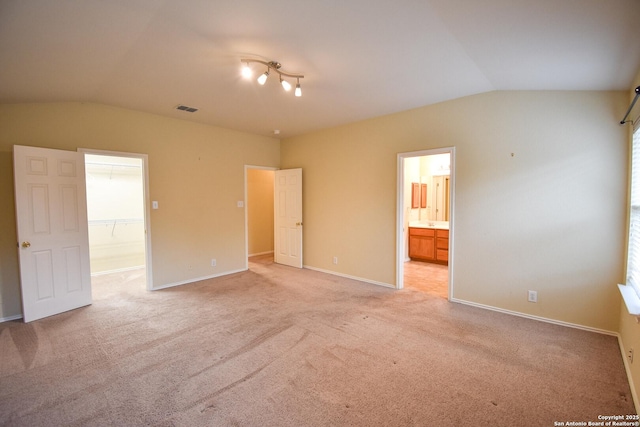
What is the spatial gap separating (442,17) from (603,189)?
8.40 ft

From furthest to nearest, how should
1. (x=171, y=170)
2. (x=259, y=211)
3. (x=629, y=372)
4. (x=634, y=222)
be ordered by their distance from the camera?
(x=259, y=211) < (x=171, y=170) < (x=634, y=222) < (x=629, y=372)

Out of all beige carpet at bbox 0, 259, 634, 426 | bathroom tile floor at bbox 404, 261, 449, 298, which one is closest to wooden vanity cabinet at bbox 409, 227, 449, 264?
bathroom tile floor at bbox 404, 261, 449, 298

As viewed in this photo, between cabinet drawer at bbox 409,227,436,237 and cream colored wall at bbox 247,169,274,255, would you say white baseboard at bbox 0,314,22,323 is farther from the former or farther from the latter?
cabinet drawer at bbox 409,227,436,237

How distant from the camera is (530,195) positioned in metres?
3.23

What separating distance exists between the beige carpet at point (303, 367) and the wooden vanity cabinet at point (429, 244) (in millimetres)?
2350

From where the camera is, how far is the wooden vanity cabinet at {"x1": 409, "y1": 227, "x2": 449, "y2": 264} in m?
5.83

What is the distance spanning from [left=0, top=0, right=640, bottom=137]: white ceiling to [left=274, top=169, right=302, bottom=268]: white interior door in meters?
2.38

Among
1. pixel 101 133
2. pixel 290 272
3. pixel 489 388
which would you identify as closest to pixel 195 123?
pixel 101 133

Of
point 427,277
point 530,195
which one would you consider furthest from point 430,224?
point 530,195

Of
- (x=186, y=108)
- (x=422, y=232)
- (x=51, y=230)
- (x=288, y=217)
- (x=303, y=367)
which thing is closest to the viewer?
(x=303, y=367)

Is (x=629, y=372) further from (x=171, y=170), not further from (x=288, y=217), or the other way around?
(x=171, y=170)

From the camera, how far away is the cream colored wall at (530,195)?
287 centimetres

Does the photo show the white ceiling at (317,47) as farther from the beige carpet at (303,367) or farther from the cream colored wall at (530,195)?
the beige carpet at (303,367)

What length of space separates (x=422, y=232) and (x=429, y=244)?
11.8 inches
